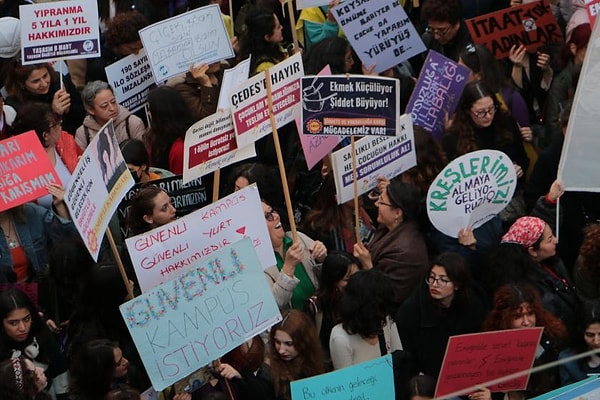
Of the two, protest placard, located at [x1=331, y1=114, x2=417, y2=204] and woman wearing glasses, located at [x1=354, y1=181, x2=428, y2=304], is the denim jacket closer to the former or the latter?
protest placard, located at [x1=331, y1=114, x2=417, y2=204]

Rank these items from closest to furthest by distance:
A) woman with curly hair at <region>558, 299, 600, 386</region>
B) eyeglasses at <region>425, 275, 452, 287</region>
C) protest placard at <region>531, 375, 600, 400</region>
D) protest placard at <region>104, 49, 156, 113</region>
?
protest placard at <region>531, 375, 600, 400</region>, woman with curly hair at <region>558, 299, 600, 386</region>, eyeglasses at <region>425, 275, 452, 287</region>, protest placard at <region>104, 49, 156, 113</region>

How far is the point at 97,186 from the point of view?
8586mm

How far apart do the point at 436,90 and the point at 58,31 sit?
282 cm

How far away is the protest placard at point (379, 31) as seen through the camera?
11.6 m

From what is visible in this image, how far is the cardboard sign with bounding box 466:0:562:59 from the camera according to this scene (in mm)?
11766

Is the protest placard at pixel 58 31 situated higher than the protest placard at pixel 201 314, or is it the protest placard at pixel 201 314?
the protest placard at pixel 58 31

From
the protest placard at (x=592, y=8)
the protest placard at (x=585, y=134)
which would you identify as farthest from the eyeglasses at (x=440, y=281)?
the protest placard at (x=592, y=8)

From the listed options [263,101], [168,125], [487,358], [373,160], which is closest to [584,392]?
[487,358]

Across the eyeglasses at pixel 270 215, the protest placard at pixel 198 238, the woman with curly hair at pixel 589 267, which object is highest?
the protest placard at pixel 198 238

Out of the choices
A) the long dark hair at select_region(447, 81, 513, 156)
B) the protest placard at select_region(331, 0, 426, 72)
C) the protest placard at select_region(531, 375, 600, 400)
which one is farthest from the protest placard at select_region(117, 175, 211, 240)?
the protest placard at select_region(531, 375, 600, 400)

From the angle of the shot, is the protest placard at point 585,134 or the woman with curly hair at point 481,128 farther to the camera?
the woman with curly hair at point 481,128

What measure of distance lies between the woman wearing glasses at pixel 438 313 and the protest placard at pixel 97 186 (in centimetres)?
175

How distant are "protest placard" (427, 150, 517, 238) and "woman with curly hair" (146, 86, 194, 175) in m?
2.06

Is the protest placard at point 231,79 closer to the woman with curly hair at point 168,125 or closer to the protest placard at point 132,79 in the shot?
the woman with curly hair at point 168,125
